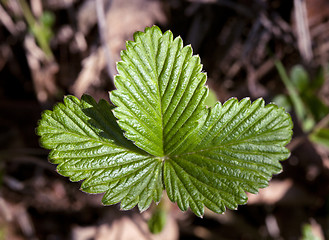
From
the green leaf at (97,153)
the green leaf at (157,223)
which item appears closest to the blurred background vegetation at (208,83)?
the green leaf at (157,223)

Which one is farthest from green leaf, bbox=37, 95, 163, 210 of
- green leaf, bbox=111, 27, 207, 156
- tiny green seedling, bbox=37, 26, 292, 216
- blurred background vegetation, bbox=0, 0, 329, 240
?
blurred background vegetation, bbox=0, 0, 329, 240

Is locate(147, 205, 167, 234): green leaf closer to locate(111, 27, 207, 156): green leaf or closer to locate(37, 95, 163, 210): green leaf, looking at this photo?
locate(37, 95, 163, 210): green leaf

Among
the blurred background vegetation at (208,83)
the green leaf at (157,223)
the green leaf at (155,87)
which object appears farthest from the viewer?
the blurred background vegetation at (208,83)

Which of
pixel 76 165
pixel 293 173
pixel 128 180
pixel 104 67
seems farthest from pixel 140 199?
pixel 293 173

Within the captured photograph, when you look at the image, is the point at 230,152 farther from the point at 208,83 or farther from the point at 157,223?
the point at 208,83

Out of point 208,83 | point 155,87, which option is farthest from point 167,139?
point 208,83

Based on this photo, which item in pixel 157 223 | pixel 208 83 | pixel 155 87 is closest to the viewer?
pixel 155 87

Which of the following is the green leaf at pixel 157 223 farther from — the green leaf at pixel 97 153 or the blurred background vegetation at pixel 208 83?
the green leaf at pixel 97 153
